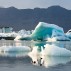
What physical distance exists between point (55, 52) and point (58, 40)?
23.3m

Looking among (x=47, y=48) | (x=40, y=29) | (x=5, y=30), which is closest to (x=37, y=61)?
(x=47, y=48)

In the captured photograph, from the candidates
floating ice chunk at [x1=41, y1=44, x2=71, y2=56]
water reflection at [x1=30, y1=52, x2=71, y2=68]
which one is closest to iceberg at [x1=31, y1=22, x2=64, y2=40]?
floating ice chunk at [x1=41, y1=44, x2=71, y2=56]

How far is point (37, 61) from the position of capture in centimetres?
1608

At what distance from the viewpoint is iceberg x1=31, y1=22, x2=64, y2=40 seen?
3337cm

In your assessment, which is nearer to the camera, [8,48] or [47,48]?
[47,48]

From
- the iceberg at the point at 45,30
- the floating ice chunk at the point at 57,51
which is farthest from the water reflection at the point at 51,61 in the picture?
the iceberg at the point at 45,30

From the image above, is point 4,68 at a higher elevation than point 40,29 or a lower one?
lower

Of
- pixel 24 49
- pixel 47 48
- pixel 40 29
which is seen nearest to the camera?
pixel 47 48

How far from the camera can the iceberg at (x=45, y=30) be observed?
33.4m

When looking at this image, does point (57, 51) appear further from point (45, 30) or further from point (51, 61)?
point (45, 30)

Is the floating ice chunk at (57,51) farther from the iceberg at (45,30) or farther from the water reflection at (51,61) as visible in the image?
the iceberg at (45,30)

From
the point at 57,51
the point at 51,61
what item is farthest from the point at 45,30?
the point at 51,61

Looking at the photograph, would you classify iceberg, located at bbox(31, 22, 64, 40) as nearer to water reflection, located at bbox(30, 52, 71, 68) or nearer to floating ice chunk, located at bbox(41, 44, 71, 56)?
floating ice chunk, located at bbox(41, 44, 71, 56)

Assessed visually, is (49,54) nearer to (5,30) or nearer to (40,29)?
(40,29)
